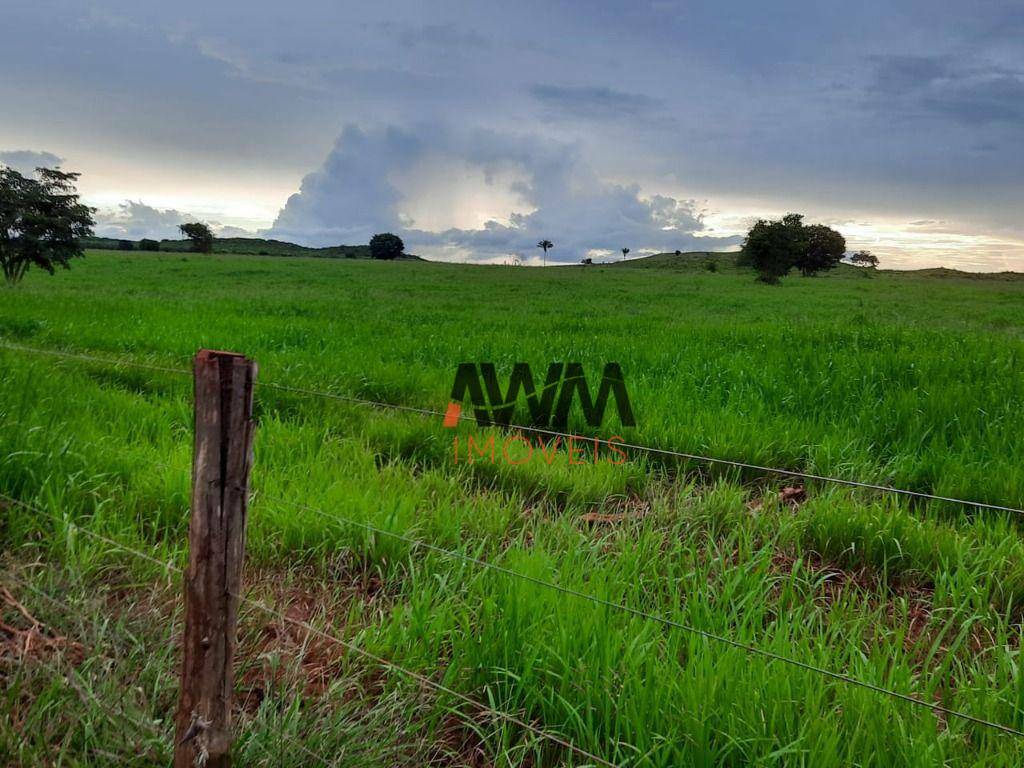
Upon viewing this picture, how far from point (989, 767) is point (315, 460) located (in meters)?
4.05

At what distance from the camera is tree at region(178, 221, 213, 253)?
100938mm

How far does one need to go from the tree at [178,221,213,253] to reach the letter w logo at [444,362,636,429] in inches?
4198

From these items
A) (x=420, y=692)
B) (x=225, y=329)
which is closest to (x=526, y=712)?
(x=420, y=692)

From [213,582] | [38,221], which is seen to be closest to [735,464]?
[213,582]

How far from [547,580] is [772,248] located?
65900 mm

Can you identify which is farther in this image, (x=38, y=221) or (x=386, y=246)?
(x=386, y=246)

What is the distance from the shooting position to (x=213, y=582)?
1812 millimetres

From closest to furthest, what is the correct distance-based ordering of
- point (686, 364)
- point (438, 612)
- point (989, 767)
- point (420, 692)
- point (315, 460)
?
point (989, 767) < point (420, 692) < point (438, 612) < point (315, 460) < point (686, 364)

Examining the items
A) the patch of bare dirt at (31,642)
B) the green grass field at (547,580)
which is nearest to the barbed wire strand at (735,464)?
the green grass field at (547,580)

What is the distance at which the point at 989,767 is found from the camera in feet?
6.63

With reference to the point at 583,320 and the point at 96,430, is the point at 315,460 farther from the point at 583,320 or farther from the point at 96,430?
the point at 583,320

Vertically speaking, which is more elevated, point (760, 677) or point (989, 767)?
point (760, 677)

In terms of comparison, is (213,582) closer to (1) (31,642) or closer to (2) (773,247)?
(1) (31,642)

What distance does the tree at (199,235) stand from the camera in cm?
10094
